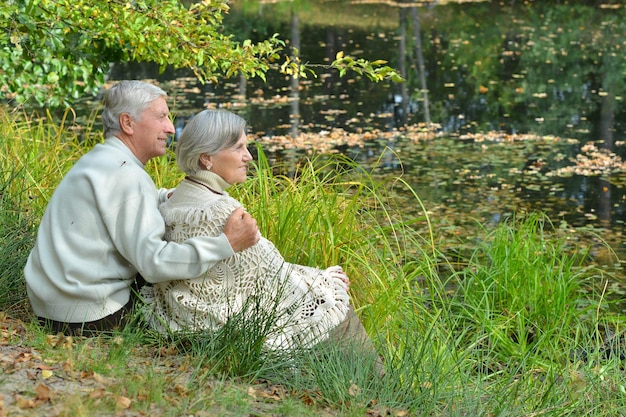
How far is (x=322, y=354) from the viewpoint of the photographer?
361 centimetres

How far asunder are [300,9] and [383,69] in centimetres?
2167

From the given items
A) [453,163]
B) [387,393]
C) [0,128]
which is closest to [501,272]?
[387,393]

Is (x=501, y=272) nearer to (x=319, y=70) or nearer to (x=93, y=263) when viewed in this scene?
(x=93, y=263)

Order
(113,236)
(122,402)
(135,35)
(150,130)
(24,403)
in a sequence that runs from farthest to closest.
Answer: (135,35)
(150,130)
(113,236)
(122,402)
(24,403)

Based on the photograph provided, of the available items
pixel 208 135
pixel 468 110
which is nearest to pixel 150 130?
pixel 208 135

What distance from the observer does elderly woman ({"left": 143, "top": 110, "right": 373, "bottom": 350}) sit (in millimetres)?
3646

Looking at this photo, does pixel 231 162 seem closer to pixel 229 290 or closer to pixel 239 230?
pixel 239 230

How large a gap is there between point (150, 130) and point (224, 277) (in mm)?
650

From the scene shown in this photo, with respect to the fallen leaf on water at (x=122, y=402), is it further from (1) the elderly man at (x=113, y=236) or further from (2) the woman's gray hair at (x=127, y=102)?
(2) the woman's gray hair at (x=127, y=102)

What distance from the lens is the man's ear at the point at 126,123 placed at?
371 cm

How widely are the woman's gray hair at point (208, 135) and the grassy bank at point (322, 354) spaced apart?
2.20 ft

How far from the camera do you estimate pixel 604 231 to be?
805 centimetres

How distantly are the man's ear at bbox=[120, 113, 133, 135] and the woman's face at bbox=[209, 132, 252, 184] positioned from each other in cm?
35

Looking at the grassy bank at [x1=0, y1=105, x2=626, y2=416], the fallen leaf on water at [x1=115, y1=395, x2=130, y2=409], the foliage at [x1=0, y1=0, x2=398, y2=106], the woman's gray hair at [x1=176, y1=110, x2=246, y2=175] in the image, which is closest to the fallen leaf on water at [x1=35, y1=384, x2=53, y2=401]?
the grassy bank at [x1=0, y1=105, x2=626, y2=416]
